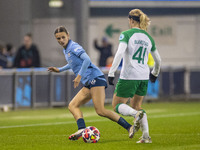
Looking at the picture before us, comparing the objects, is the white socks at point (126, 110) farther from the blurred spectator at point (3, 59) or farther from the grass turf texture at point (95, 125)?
the blurred spectator at point (3, 59)

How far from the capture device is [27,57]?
19750 millimetres

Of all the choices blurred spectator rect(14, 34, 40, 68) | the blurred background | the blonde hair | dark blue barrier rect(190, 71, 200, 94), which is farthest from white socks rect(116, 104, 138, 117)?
dark blue barrier rect(190, 71, 200, 94)

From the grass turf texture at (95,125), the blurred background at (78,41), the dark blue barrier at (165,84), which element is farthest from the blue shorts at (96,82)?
the dark blue barrier at (165,84)

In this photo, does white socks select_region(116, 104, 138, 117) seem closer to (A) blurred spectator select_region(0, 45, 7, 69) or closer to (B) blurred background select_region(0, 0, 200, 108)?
(B) blurred background select_region(0, 0, 200, 108)

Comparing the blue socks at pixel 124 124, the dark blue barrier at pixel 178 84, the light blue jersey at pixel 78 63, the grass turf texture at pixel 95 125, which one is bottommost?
the dark blue barrier at pixel 178 84

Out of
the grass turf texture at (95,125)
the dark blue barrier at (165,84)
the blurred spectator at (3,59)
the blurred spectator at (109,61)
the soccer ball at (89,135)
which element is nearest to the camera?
the grass turf texture at (95,125)

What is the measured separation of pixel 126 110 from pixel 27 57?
34.9 ft

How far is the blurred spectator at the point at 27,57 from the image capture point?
1950cm

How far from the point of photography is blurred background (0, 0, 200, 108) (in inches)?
766

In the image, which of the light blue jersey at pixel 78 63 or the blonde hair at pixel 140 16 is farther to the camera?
the light blue jersey at pixel 78 63

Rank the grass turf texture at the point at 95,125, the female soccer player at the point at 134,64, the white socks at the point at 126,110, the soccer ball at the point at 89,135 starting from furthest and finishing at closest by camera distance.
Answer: the soccer ball at the point at 89,135 → the grass turf texture at the point at 95,125 → the female soccer player at the point at 134,64 → the white socks at the point at 126,110

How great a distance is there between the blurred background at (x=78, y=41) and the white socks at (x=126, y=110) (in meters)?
9.44

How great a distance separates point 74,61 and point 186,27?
834 inches

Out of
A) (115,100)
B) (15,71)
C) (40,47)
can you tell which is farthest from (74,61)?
(40,47)
